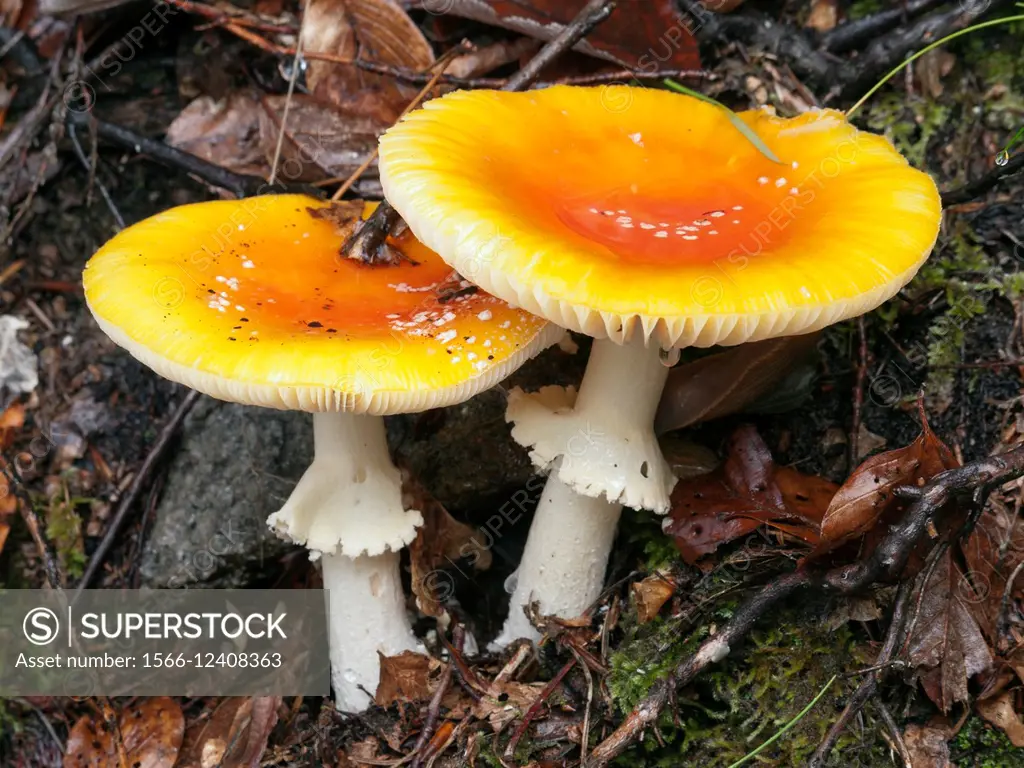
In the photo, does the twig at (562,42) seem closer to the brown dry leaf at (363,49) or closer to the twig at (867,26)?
the brown dry leaf at (363,49)

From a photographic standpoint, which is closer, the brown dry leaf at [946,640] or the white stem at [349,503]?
the brown dry leaf at [946,640]

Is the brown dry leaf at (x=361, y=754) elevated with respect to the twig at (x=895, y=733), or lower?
lower

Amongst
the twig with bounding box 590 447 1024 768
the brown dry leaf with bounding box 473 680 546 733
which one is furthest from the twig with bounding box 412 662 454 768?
the twig with bounding box 590 447 1024 768

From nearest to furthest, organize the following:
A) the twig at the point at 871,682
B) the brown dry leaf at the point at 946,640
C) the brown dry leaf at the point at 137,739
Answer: the twig at the point at 871,682 < the brown dry leaf at the point at 946,640 < the brown dry leaf at the point at 137,739

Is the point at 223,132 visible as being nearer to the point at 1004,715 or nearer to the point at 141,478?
the point at 141,478

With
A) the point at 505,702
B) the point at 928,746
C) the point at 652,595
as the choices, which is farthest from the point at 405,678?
the point at 928,746

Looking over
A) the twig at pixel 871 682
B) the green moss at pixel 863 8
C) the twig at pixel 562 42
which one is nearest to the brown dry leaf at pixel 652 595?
the twig at pixel 871 682
